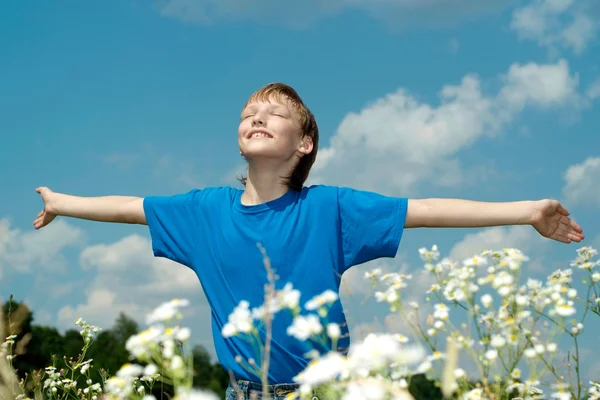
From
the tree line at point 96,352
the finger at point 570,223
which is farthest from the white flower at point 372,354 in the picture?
the tree line at point 96,352

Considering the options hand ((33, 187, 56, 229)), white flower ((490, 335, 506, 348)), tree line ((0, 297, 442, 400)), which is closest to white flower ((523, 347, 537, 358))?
white flower ((490, 335, 506, 348))

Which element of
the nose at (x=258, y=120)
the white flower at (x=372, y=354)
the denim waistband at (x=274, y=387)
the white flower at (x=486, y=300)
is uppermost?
the nose at (x=258, y=120)

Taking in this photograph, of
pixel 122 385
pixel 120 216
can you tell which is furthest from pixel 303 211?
pixel 122 385

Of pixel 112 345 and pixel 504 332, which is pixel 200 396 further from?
pixel 112 345

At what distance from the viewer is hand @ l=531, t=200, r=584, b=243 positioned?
13.2 ft

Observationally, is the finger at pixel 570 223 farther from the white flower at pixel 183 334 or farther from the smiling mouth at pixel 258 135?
the white flower at pixel 183 334

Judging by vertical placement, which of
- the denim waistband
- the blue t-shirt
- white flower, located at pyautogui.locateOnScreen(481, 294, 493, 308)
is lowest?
the denim waistband

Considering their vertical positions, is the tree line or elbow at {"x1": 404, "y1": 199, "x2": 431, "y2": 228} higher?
the tree line

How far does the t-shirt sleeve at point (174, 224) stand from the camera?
471 cm

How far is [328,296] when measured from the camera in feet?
7.98

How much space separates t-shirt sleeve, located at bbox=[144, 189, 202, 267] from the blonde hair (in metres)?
0.76

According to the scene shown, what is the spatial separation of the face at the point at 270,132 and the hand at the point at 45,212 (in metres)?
1.86

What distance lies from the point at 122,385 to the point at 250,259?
6.96 feet

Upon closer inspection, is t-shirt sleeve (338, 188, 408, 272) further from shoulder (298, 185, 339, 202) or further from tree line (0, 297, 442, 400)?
tree line (0, 297, 442, 400)
